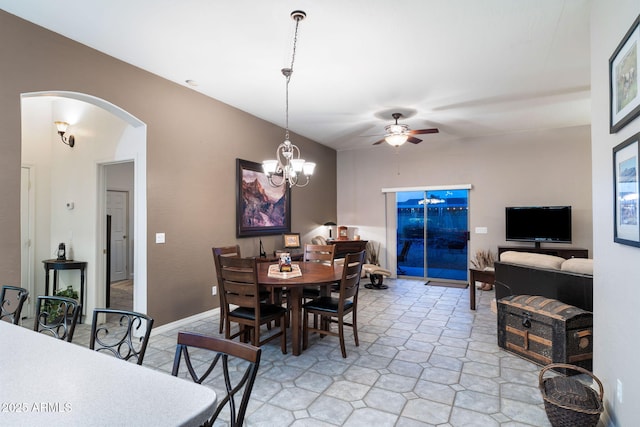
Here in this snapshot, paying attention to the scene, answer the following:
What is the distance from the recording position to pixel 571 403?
208 centimetres

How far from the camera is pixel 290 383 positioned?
2.74 meters

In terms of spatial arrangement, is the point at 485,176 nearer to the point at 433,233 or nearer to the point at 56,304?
the point at 433,233

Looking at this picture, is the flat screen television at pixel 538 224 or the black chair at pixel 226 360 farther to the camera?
the flat screen television at pixel 538 224

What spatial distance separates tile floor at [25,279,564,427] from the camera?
7.47ft

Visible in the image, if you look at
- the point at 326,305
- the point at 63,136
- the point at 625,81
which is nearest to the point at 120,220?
the point at 63,136

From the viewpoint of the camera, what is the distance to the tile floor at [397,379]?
2277mm

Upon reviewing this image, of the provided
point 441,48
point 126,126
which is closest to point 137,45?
point 126,126

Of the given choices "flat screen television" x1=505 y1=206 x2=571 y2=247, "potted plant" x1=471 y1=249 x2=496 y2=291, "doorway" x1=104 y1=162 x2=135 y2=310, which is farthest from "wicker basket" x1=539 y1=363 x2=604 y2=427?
"doorway" x1=104 y1=162 x2=135 y2=310

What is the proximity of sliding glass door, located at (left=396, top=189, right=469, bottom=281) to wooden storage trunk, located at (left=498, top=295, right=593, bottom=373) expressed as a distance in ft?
12.8

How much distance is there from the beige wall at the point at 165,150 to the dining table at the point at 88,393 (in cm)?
216

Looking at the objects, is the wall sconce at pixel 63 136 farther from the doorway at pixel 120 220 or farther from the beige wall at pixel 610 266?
the beige wall at pixel 610 266

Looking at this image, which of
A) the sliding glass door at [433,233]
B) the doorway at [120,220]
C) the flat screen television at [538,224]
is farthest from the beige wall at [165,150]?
the flat screen television at [538,224]

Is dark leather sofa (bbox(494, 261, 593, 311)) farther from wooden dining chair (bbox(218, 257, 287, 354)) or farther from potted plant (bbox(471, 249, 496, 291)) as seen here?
potted plant (bbox(471, 249, 496, 291))

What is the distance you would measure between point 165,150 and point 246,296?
2.06m
